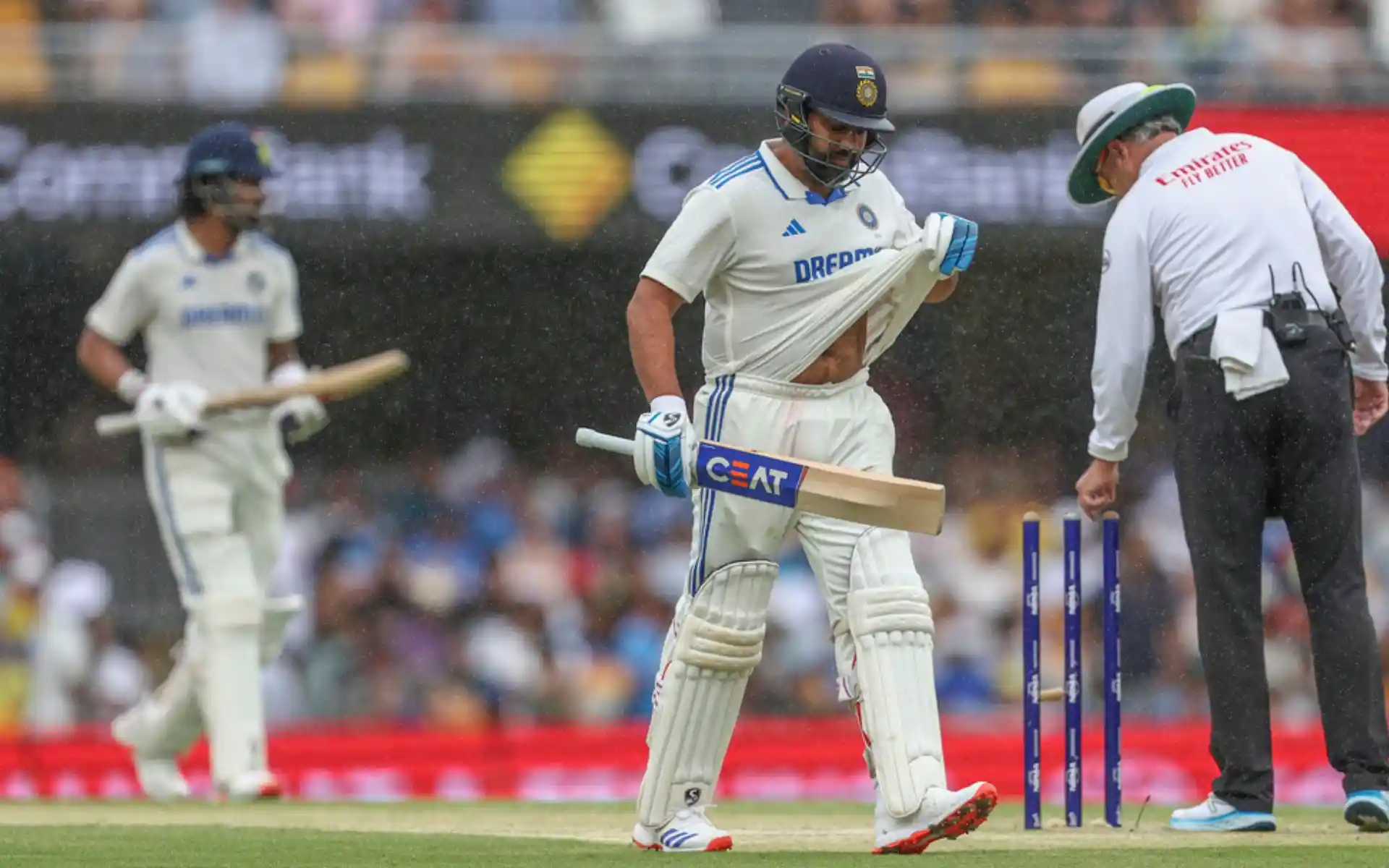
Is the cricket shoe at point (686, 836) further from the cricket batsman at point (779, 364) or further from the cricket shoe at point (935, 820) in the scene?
the cricket shoe at point (935, 820)

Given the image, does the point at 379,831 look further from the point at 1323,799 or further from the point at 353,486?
the point at 353,486

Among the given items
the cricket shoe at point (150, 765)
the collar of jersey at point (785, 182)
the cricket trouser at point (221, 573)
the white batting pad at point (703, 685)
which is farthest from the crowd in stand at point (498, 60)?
the white batting pad at point (703, 685)

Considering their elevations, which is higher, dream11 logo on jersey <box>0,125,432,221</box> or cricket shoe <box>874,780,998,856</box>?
dream11 logo on jersey <box>0,125,432,221</box>

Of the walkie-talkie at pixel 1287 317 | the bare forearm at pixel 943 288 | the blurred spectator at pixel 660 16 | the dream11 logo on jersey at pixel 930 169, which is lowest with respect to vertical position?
the walkie-talkie at pixel 1287 317

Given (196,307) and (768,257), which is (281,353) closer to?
(196,307)

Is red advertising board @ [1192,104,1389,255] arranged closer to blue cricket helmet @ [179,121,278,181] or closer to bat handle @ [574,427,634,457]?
blue cricket helmet @ [179,121,278,181]

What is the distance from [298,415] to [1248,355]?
139 inches

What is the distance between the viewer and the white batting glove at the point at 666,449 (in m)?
4.87

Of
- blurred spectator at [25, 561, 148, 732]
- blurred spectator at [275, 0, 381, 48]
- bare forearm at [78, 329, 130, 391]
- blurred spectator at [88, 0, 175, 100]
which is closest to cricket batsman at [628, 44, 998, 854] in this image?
bare forearm at [78, 329, 130, 391]

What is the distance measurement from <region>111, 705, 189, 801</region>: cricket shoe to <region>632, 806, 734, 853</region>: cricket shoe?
3013 millimetres

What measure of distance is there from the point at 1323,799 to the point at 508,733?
11.0 ft

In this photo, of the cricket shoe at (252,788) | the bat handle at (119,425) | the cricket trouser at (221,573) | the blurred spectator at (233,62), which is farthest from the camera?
the blurred spectator at (233,62)

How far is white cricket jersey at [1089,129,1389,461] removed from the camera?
5.54 m

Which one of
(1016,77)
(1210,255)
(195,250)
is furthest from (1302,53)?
(1210,255)
